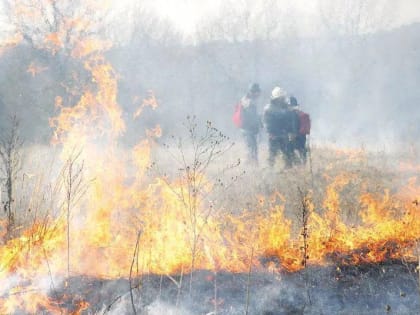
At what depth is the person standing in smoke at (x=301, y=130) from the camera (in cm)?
976

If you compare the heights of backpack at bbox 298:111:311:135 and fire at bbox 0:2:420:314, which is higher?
backpack at bbox 298:111:311:135

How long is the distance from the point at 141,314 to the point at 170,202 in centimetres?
210

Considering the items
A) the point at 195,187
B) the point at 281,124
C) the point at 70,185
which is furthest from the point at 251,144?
the point at 70,185

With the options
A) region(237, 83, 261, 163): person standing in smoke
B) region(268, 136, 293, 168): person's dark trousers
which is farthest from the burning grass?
region(237, 83, 261, 163): person standing in smoke

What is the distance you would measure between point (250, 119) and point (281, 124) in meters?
1.25

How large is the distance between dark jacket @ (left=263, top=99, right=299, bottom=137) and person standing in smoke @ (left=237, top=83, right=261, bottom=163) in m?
0.99

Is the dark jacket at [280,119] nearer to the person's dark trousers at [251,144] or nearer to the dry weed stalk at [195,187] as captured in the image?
the person's dark trousers at [251,144]

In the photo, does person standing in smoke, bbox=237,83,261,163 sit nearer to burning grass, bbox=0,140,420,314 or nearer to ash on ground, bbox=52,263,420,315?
burning grass, bbox=0,140,420,314

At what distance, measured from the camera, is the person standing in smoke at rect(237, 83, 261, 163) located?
434 inches

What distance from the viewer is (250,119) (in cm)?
1109

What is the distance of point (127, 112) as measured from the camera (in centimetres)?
2231

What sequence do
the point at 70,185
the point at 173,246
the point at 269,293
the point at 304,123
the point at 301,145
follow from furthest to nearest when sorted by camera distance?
the point at 301,145
the point at 304,123
the point at 173,246
the point at 269,293
the point at 70,185

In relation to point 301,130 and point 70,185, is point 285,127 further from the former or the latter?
point 70,185

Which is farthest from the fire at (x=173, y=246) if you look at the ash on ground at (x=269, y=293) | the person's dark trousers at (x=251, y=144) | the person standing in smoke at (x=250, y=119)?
the person standing in smoke at (x=250, y=119)
